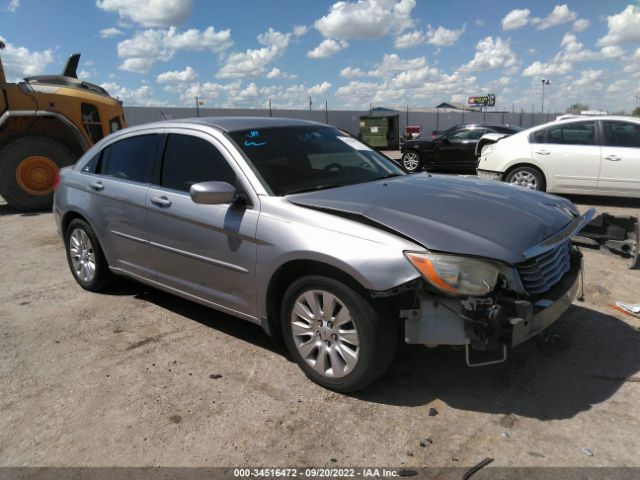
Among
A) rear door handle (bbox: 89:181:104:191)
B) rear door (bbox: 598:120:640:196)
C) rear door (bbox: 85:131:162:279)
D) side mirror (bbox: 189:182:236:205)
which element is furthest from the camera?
rear door (bbox: 598:120:640:196)

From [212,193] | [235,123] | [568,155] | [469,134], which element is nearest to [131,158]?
[235,123]

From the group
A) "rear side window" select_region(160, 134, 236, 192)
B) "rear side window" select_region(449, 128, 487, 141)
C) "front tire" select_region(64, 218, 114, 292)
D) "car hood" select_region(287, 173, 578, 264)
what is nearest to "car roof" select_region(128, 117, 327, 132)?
"rear side window" select_region(160, 134, 236, 192)

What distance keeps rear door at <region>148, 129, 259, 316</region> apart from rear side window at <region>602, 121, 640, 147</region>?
7.31 metres

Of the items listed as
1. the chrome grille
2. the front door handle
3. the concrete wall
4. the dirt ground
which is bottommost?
the dirt ground

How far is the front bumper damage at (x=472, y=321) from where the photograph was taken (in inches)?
106

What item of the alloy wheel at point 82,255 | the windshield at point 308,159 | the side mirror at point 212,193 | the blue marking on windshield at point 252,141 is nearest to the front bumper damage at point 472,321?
the windshield at point 308,159

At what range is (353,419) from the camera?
291cm

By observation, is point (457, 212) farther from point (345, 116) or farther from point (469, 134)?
point (345, 116)

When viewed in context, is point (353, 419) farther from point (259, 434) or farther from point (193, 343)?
point (193, 343)

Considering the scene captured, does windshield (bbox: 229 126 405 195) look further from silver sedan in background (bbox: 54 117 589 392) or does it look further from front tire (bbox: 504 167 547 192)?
front tire (bbox: 504 167 547 192)

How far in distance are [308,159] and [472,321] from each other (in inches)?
73.0

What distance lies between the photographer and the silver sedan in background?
2736 millimetres

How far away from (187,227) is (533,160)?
716 cm

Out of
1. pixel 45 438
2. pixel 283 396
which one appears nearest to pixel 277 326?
pixel 283 396
